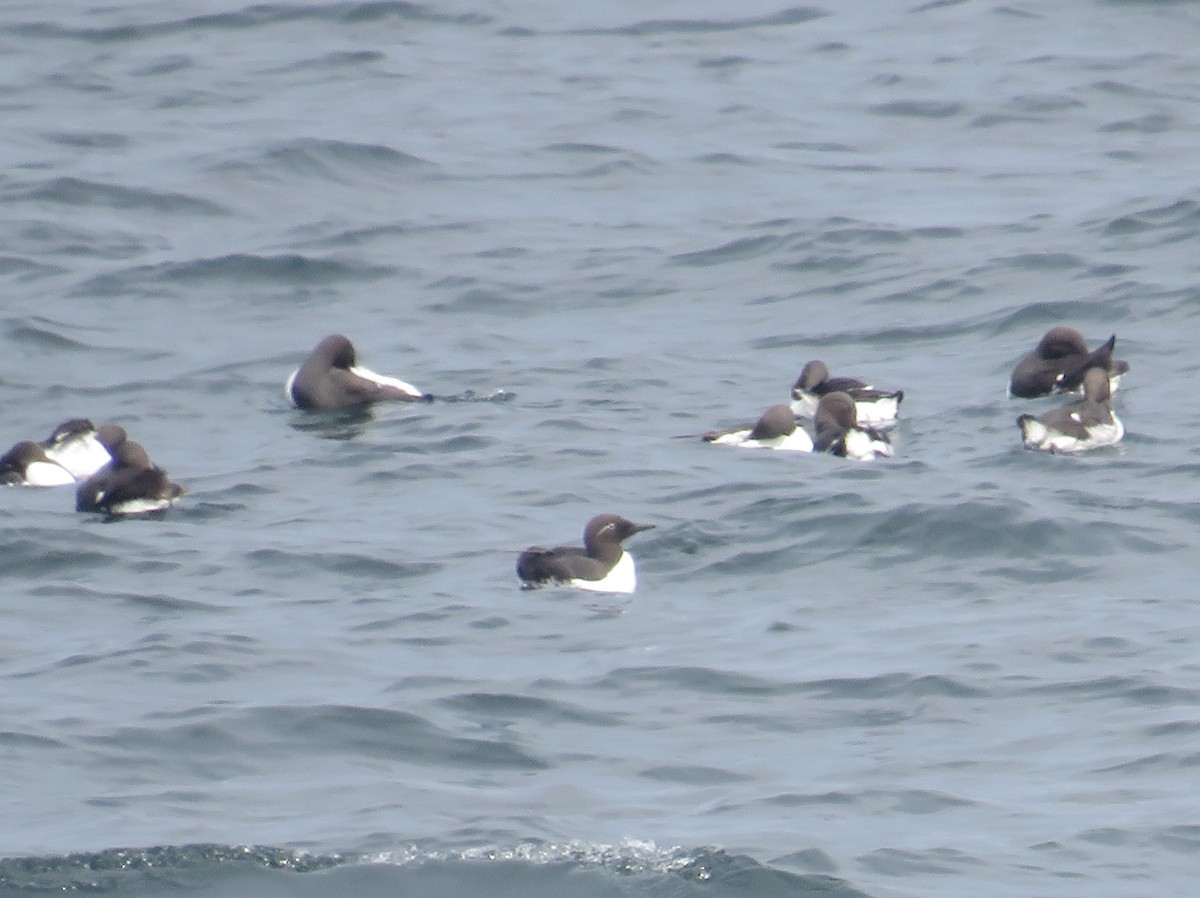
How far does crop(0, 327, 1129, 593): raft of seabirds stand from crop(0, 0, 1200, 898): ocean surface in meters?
0.18

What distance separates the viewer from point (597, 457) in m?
15.6

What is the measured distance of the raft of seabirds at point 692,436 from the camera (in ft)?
41.9

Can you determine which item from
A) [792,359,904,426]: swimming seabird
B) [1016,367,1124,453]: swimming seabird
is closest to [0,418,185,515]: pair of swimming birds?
[792,359,904,426]: swimming seabird

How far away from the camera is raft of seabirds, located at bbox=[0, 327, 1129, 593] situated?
12.8 metres

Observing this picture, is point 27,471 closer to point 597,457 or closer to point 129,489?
point 129,489

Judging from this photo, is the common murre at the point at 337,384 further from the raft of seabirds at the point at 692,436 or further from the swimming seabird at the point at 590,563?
the swimming seabird at the point at 590,563

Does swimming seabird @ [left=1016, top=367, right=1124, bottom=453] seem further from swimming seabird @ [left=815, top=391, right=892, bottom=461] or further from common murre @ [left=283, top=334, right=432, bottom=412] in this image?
common murre @ [left=283, top=334, right=432, bottom=412]

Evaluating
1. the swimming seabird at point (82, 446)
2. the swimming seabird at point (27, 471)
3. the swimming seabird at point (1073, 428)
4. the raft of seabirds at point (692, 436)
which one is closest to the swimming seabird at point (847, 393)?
the raft of seabirds at point (692, 436)

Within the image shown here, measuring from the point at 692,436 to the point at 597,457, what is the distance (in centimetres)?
68

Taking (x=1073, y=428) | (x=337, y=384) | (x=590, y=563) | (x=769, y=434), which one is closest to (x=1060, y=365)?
(x=1073, y=428)

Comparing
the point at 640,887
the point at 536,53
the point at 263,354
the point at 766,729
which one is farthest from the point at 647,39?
the point at 640,887

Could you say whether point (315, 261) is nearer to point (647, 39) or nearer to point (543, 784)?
point (647, 39)

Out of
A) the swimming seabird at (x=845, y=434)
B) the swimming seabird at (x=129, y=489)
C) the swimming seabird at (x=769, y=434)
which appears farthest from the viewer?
the swimming seabird at (x=769, y=434)

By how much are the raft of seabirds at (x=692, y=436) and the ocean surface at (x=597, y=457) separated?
7.1 inches
